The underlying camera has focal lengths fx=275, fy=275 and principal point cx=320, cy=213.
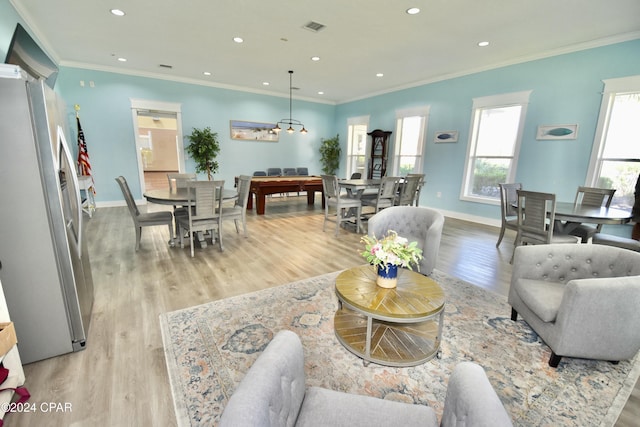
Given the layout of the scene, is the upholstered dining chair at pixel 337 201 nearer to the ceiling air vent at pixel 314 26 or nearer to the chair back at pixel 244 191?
the chair back at pixel 244 191

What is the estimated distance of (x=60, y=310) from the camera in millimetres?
1759

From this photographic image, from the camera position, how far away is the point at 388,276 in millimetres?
1906

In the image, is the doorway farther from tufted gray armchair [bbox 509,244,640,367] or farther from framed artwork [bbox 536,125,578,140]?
tufted gray armchair [bbox 509,244,640,367]

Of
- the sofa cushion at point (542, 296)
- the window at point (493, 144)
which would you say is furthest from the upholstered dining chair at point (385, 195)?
the sofa cushion at point (542, 296)

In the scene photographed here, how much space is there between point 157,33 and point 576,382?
6125 millimetres

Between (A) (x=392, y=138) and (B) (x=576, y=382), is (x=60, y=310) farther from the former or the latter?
(A) (x=392, y=138)

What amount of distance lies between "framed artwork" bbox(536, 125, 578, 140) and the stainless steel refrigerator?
20.8 ft

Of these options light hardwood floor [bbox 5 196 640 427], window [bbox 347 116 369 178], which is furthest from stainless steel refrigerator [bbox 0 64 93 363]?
window [bbox 347 116 369 178]

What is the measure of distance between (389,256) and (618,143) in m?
4.82

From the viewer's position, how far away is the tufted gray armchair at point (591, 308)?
1.61 meters

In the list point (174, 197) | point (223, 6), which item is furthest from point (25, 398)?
point (223, 6)

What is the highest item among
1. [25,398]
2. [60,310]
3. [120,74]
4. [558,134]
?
[120,74]

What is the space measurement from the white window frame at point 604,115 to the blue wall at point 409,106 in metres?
0.07

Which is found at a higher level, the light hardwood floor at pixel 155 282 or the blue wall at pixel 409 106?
the blue wall at pixel 409 106
